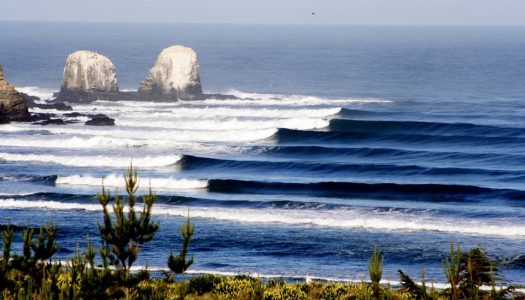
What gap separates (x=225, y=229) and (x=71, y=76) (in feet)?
198

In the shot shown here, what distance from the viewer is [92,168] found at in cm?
6153

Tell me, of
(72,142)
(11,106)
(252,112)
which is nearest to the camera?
(72,142)

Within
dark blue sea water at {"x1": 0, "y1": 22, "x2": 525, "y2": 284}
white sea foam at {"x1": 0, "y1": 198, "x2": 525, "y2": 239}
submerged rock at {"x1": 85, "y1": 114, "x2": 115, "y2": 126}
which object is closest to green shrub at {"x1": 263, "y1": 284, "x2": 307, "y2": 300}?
dark blue sea water at {"x1": 0, "y1": 22, "x2": 525, "y2": 284}

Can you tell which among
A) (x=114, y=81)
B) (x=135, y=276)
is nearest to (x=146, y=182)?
(x=135, y=276)

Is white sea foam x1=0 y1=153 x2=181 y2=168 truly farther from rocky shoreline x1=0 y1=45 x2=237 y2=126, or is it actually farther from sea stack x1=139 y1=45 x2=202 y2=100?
sea stack x1=139 y1=45 x2=202 y2=100

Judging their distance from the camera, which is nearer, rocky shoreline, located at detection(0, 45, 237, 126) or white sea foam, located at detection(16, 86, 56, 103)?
rocky shoreline, located at detection(0, 45, 237, 126)

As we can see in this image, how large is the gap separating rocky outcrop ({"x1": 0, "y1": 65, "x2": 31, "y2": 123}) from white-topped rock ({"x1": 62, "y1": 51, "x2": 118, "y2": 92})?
58.4ft

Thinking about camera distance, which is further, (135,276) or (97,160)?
(97,160)

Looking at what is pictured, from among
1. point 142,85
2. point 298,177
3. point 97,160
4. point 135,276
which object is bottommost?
point 298,177

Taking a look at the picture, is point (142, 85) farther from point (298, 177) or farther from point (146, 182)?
point (298, 177)

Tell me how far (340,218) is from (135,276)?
2529 centimetres

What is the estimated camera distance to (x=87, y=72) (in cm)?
9912

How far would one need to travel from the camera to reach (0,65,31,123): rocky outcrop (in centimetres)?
7831

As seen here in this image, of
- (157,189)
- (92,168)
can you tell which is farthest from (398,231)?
(92,168)
